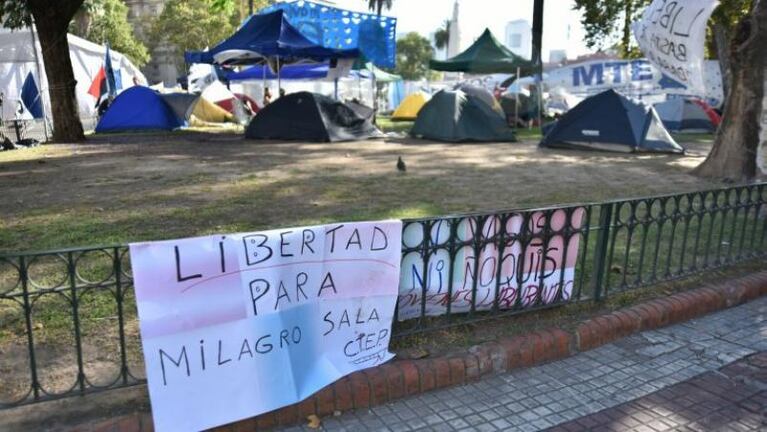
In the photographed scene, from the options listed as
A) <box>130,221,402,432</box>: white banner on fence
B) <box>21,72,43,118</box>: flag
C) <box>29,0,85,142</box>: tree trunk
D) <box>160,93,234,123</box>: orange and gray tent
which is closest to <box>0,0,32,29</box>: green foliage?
<box>29,0,85,142</box>: tree trunk

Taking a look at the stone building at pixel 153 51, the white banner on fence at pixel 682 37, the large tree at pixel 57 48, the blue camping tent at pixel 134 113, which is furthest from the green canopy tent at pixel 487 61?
the stone building at pixel 153 51

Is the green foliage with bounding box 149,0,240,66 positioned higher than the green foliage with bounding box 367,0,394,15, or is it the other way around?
the green foliage with bounding box 367,0,394,15

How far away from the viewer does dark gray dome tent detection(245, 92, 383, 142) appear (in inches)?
573

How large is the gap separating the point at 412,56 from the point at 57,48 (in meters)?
62.7

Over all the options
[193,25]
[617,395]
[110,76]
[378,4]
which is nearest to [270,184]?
[617,395]

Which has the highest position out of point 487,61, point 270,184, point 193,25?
point 193,25

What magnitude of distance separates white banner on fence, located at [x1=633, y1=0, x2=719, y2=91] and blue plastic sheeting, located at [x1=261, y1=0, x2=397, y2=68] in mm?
9333

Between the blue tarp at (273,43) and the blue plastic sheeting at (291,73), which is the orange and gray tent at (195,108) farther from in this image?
the blue tarp at (273,43)

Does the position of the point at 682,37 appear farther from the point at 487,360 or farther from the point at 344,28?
the point at 344,28

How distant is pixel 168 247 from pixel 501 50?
18.6 m

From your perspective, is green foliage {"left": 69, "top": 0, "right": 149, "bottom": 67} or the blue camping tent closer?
the blue camping tent

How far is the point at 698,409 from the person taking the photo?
325 centimetres

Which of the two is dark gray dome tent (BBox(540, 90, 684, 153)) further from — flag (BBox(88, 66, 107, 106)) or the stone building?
the stone building

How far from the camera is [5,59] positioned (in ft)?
73.5
